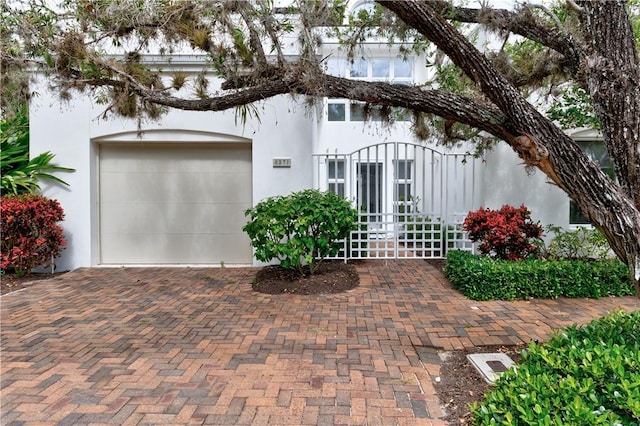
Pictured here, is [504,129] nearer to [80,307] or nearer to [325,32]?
[325,32]

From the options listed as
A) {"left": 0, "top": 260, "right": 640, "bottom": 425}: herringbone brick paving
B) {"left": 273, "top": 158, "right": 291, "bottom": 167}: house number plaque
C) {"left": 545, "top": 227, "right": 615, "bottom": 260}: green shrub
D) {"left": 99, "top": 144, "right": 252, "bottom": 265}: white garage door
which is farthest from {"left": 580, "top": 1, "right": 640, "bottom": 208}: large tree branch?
{"left": 99, "top": 144, "right": 252, "bottom": 265}: white garage door

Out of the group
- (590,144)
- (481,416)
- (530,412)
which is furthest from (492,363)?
(590,144)

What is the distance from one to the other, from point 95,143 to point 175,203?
1.87 m

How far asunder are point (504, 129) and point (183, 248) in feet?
21.2

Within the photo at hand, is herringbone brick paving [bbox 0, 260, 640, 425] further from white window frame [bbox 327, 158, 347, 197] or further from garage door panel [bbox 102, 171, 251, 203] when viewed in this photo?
white window frame [bbox 327, 158, 347, 197]

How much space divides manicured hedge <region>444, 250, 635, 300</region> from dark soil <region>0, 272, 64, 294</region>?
6931 mm

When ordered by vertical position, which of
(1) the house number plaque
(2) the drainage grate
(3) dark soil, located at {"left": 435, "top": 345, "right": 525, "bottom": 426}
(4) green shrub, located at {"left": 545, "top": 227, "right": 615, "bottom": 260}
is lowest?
(3) dark soil, located at {"left": 435, "top": 345, "right": 525, "bottom": 426}

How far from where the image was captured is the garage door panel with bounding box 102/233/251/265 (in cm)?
770

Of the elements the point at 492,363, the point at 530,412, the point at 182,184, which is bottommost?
the point at 492,363

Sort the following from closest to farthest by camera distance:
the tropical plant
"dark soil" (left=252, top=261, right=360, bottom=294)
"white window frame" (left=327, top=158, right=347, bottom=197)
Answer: "dark soil" (left=252, top=261, right=360, bottom=294), the tropical plant, "white window frame" (left=327, top=158, right=347, bottom=197)

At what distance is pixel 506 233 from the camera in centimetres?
592

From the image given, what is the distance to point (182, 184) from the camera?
768 centimetres

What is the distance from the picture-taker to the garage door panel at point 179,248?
7695 mm

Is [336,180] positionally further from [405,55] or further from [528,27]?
[528,27]
